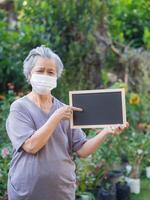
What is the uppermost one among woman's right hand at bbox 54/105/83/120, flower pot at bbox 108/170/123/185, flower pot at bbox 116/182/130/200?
woman's right hand at bbox 54/105/83/120

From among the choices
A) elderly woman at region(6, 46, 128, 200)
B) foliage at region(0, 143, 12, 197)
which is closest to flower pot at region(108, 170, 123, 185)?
foliage at region(0, 143, 12, 197)

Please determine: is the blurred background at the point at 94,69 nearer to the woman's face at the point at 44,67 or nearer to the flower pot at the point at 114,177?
the flower pot at the point at 114,177

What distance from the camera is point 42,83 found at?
228 centimetres

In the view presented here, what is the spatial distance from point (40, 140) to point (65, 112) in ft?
0.68

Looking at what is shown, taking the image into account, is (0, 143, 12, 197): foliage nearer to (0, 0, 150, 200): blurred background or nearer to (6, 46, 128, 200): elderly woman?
(0, 0, 150, 200): blurred background

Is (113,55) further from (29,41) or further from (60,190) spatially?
(60,190)

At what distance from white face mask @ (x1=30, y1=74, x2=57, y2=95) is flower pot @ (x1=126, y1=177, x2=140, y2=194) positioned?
2592mm

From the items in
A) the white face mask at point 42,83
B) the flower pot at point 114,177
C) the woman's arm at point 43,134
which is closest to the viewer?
the woman's arm at point 43,134

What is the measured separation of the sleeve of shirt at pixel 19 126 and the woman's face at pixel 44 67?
23 cm

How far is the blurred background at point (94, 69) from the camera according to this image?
4.50 meters

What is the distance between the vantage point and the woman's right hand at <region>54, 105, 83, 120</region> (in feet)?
7.13

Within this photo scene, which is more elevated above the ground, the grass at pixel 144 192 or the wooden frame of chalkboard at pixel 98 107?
the wooden frame of chalkboard at pixel 98 107

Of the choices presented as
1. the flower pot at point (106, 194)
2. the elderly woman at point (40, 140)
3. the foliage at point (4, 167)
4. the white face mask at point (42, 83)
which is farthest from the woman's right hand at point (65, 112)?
the flower pot at point (106, 194)

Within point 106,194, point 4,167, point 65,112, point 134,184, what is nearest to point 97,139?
point 65,112
